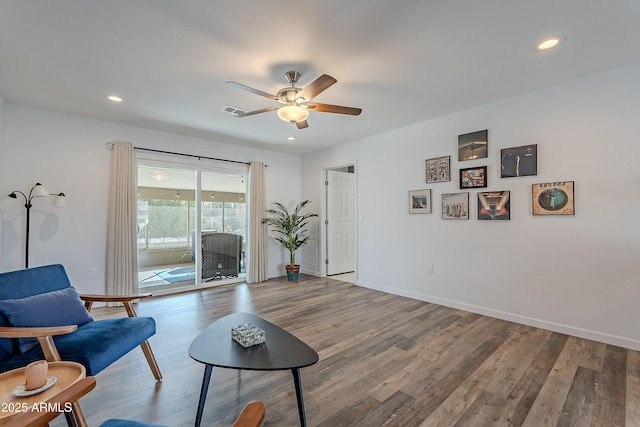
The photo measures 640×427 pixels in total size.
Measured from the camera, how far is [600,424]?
5.52 ft

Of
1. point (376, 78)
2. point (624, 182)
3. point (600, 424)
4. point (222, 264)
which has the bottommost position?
point (600, 424)

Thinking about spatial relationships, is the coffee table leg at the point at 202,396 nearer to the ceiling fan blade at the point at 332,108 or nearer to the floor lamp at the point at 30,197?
the ceiling fan blade at the point at 332,108

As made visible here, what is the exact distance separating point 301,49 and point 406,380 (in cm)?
277

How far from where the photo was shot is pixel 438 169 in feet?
13.0

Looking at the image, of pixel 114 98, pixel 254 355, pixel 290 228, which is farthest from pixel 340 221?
pixel 254 355

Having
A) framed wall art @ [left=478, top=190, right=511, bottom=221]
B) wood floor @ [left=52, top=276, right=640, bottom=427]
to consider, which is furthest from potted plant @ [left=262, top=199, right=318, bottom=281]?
framed wall art @ [left=478, top=190, right=511, bottom=221]

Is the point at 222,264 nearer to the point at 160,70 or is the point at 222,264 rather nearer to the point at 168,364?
the point at 168,364

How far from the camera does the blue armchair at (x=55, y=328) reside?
156cm

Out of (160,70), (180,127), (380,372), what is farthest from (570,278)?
(180,127)

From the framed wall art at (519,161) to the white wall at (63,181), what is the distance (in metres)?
5.08

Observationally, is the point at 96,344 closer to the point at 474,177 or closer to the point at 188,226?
the point at 188,226

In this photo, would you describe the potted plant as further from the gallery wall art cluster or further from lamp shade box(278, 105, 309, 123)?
lamp shade box(278, 105, 309, 123)

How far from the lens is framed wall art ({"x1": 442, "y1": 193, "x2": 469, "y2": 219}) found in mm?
3717

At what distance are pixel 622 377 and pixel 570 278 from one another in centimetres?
101
